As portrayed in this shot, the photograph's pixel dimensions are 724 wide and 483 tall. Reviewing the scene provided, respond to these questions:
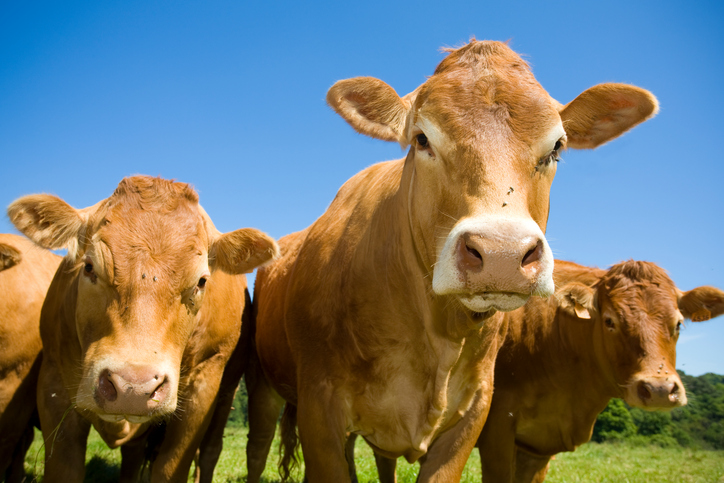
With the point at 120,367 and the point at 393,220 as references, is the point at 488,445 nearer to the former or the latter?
the point at 393,220

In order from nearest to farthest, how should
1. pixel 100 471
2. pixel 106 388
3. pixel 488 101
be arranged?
pixel 488 101 → pixel 106 388 → pixel 100 471

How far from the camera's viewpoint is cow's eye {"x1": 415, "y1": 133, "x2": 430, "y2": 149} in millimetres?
2984

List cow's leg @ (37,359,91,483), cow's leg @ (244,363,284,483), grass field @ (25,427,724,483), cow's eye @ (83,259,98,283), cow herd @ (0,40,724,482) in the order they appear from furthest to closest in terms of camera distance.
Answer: grass field @ (25,427,724,483) → cow's leg @ (244,363,284,483) → cow's leg @ (37,359,91,483) → cow's eye @ (83,259,98,283) → cow herd @ (0,40,724,482)

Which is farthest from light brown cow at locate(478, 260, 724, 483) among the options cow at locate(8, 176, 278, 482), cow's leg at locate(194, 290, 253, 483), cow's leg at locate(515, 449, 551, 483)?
cow at locate(8, 176, 278, 482)

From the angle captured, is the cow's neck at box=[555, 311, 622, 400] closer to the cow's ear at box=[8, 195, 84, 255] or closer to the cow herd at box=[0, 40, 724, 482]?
the cow herd at box=[0, 40, 724, 482]

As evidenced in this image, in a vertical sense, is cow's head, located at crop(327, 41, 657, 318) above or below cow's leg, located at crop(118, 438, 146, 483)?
above

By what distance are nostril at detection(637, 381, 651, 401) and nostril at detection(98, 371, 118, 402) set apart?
16.2 feet

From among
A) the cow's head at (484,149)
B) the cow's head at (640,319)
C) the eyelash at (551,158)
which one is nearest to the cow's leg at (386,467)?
the cow's head at (640,319)

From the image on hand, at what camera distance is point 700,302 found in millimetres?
6430

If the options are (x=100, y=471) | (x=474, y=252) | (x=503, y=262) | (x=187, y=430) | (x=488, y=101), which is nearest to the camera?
(x=503, y=262)

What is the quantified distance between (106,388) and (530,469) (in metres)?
5.65

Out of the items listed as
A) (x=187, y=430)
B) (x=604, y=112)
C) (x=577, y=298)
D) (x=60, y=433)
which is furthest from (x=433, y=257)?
(x=577, y=298)

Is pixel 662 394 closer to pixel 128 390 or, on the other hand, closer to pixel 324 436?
pixel 324 436

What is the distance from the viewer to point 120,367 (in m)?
2.87
